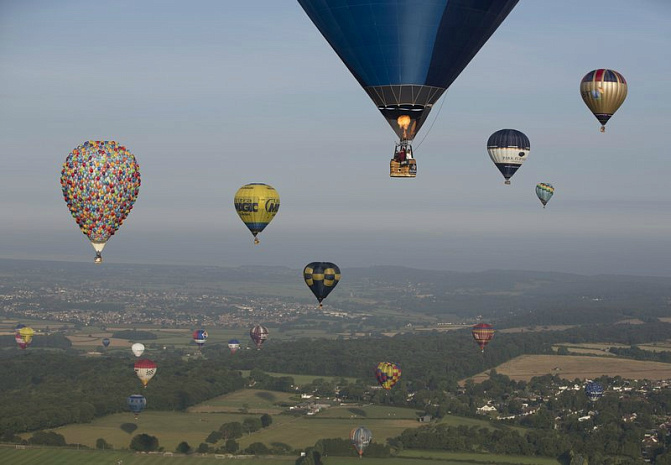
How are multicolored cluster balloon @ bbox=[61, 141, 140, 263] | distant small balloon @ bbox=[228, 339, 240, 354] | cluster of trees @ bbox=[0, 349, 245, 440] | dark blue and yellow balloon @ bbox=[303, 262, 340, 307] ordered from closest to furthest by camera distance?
1. multicolored cluster balloon @ bbox=[61, 141, 140, 263]
2. dark blue and yellow balloon @ bbox=[303, 262, 340, 307]
3. cluster of trees @ bbox=[0, 349, 245, 440]
4. distant small balloon @ bbox=[228, 339, 240, 354]

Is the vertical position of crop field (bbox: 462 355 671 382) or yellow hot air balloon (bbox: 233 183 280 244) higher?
yellow hot air balloon (bbox: 233 183 280 244)

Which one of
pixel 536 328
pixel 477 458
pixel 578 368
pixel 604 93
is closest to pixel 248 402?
pixel 477 458

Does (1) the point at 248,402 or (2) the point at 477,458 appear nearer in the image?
(2) the point at 477,458

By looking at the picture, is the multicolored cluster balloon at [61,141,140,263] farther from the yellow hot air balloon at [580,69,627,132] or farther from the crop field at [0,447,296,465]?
the crop field at [0,447,296,465]

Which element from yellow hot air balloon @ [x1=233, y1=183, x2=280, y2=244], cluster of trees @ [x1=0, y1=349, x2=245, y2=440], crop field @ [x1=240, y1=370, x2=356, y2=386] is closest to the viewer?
yellow hot air balloon @ [x1=233, y1=183, x2=280, y2=244]

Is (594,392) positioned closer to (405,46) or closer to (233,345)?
(233,345)

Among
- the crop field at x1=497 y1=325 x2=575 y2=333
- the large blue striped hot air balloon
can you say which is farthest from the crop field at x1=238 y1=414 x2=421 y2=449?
the crop field at x1=497 y1=325 x2=575 y2=333
